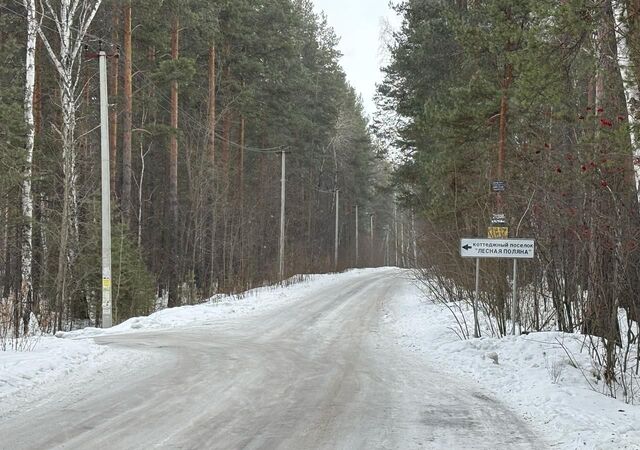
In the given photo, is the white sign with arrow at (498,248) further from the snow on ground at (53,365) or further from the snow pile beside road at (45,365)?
the snow pile beside road at (45,365)

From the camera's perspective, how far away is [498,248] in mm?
10188

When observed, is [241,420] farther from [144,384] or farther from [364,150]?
[364,150]

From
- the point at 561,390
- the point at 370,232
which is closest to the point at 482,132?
the point at 561,390

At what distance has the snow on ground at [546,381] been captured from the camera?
5535 mm

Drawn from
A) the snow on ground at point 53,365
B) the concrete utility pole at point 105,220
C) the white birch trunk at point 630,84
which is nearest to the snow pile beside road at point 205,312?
the snow on ground at point 53,365

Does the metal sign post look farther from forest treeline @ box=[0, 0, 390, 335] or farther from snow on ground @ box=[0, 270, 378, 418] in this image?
forest treeline @ box=[0, 0, 390, 335]

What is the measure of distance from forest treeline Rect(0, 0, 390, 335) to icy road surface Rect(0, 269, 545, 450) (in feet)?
17.8

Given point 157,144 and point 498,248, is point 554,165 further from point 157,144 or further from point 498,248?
point 157,144

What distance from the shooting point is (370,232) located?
281ft

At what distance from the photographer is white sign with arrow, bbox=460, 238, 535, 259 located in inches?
393

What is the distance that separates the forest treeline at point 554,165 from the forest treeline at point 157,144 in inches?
400

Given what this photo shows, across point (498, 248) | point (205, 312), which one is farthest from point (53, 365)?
point (205, 312)

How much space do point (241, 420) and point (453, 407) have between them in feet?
8.08

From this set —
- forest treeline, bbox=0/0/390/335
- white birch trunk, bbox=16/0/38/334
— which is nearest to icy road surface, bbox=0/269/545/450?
forest treeline, bbox=0/0/390/335
